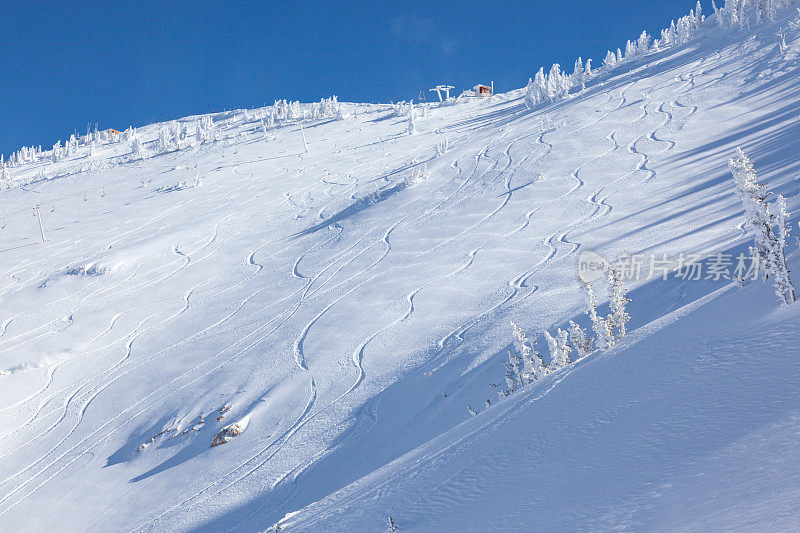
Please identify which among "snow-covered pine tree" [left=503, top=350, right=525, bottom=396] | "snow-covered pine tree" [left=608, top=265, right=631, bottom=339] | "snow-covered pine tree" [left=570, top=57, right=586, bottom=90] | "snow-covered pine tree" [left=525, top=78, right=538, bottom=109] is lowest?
"snow-covered pine tree" [left=503, top=350, right=525, bottom=396]

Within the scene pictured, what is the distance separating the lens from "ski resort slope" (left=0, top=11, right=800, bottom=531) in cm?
338

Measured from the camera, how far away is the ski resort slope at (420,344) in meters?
3.38

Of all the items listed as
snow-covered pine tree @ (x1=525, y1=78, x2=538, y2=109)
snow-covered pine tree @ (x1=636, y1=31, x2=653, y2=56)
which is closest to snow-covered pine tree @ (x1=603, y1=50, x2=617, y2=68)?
snow-covered pine tree @ (x1=636, y1=31, x2=653, y2=56)

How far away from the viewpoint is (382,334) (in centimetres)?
1151

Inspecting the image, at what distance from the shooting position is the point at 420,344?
1059cm

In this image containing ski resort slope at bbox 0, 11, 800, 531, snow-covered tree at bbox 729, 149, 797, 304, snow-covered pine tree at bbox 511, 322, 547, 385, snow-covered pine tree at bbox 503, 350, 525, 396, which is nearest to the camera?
ski resort slope at bbox 0, 11, 800, 531

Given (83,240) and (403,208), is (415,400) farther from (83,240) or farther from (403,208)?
(83,240)

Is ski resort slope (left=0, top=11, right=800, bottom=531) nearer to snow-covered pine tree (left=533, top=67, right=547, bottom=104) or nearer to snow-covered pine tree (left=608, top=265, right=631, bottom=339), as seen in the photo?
snow-covered pine tree (left=608, top=265, right=631, bottom=339)

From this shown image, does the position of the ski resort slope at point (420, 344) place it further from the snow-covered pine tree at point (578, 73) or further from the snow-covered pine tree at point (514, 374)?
the snow-covered pine tree at point (578, 73)

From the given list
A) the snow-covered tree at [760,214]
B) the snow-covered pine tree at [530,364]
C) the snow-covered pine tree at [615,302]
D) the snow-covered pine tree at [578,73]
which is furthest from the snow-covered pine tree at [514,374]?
the snow-covered pine tree at [578,73]

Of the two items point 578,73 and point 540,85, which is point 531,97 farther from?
point 578,73

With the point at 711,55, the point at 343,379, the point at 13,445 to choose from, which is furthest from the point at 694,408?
the point at 711,55

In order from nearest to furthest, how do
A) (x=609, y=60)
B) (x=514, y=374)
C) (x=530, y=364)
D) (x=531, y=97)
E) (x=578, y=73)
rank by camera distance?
(x=530, y=364), (x=514, y=374), (x=531, y=97), (x=578, y=73), (x=609, y=60)

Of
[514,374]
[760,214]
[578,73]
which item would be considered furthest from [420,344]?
[578,73]
